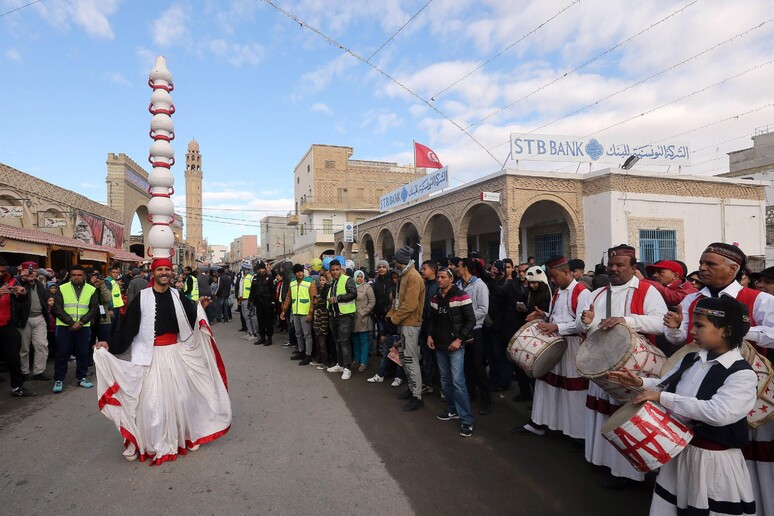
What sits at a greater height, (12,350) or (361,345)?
(12,350)

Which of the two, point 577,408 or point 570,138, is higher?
point 570,138

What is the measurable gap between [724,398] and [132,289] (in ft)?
31.7

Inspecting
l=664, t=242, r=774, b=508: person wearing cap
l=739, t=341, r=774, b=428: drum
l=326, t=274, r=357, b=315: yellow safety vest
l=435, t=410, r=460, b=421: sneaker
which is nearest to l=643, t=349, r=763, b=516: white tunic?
l=739, t=341, r=774, b=428: drum

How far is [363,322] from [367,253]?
2451 centimetres

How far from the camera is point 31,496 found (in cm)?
334

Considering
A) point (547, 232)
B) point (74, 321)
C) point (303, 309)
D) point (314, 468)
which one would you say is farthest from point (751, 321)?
point (547, 232)

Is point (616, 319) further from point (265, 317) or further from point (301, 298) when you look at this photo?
point (265, 317)

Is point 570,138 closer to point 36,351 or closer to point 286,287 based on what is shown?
point 286,287

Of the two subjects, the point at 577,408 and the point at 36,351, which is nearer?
the point at 577,408

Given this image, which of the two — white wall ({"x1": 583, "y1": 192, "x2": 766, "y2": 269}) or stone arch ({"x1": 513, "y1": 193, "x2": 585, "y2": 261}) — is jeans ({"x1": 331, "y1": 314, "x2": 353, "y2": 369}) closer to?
stone arch ({"x1": 513, "y1": 193, "x2": 585, "y2": 261})

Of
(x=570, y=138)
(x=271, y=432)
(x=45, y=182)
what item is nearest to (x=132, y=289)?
(x=271, y=432)

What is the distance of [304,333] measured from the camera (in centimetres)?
819

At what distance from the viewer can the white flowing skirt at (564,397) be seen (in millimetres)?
4113

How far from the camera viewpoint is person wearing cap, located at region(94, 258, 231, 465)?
3.95 meters
